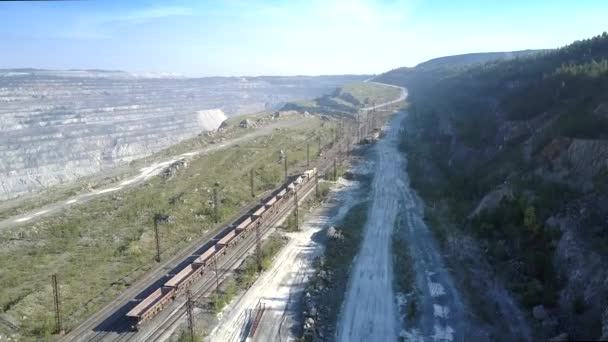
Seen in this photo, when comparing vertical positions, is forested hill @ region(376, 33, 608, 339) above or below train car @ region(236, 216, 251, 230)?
above

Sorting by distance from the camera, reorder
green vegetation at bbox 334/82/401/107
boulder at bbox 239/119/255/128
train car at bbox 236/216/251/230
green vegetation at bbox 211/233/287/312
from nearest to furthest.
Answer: green vegetation at bbox 211/233/287/312, train car at bbox 236/216/251/230, boulder at bbox 239/119/255/128, green vegetation at bbox 334/82/401/107

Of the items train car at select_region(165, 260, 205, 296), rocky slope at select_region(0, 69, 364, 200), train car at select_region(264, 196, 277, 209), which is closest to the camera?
train car at select_region(165, 260, 205, 296)

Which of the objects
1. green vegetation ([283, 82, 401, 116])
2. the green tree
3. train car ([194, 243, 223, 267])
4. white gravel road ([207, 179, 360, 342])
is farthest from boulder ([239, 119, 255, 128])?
the green tree

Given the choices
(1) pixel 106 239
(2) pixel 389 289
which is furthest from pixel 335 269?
(1) pixel 106 239

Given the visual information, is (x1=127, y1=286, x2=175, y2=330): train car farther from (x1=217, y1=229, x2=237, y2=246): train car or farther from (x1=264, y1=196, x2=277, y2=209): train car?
(x1=264, y1=196, x2=277, y2=209): train car

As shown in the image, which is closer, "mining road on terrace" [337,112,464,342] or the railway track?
the railway track

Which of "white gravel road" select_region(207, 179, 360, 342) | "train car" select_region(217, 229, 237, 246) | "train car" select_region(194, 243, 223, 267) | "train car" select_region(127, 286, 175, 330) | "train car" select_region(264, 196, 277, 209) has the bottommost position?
"white gravel road" select_region(207, 179, 360, 342)

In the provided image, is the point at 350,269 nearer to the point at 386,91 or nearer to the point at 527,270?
the point at 527,270

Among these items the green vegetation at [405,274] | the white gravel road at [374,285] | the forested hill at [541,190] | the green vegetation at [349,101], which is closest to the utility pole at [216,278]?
the white gravel road at [374,285]
